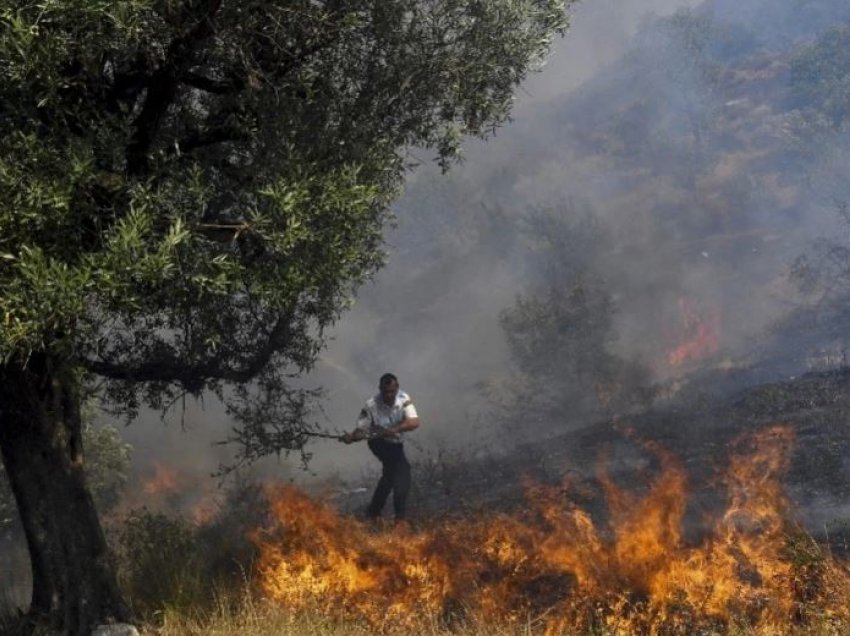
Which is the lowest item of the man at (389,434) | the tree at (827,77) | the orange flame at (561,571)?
the orange flame at (561,571)

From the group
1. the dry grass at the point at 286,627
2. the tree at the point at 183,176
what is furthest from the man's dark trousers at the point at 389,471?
the dry grass at the point at 286,627

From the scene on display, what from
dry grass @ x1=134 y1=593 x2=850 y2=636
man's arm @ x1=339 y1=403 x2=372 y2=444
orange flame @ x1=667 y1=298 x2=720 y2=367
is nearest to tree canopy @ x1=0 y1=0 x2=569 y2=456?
man's arm @ x1=339 y1=403 x2=372 y2=444

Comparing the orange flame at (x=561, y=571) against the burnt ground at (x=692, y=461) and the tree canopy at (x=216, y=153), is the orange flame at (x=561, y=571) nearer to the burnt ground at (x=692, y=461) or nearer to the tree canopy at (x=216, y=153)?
the burnt ground at (x=692, y=461)

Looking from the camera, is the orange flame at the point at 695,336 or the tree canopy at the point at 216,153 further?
the orange flame at the point at 695,336

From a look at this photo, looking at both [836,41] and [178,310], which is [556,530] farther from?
[836,41]

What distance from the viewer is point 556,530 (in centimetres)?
977

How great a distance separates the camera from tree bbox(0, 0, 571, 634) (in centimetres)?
621

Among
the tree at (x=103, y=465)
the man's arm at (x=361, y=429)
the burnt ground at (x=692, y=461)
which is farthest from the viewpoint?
the tree at (x=103, y=465)

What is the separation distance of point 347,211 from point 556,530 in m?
4.70

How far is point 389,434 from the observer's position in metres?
12.0

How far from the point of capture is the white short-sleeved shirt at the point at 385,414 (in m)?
12.2

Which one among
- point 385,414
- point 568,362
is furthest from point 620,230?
point 385,414

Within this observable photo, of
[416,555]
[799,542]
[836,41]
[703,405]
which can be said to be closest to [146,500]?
[703,405]

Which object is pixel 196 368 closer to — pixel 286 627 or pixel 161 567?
pixel 161 567
